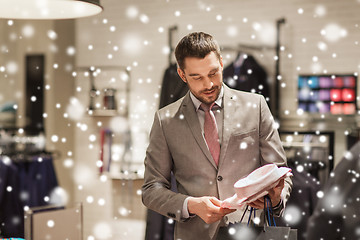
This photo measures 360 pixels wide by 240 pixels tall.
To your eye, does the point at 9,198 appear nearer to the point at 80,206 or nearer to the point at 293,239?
the point at 80,206

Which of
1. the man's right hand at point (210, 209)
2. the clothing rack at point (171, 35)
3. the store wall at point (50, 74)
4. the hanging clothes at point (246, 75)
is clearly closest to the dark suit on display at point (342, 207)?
the man's right hand at point (210, 209)

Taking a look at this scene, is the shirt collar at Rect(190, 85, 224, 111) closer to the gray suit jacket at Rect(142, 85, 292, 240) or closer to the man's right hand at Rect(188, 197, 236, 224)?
the gray suit jacket at Rect(142, 85, 292, 240)

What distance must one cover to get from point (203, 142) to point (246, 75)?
5.12ft

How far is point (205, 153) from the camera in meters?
1.92

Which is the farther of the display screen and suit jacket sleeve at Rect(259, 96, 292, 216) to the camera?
the display screen

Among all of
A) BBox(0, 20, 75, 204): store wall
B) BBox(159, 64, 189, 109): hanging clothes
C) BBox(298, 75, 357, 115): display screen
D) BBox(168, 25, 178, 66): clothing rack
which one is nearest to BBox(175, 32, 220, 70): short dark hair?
BBox(159, 64, 189, 109): hanging clothes

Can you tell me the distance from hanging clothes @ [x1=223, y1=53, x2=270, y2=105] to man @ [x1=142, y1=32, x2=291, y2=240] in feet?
4.45

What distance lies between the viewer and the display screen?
3.21 metres

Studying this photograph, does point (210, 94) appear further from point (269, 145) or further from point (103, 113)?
point (103, 113)

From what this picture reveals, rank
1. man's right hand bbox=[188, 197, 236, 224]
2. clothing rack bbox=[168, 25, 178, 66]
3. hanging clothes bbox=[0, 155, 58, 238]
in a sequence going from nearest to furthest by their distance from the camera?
1. man's right hand bbox=[188, 197, 236, 224]
2. hanging clothes bbox=[0, 155, 58, 238]
3. clothing rack bbox=[168, 25, 178, 66]

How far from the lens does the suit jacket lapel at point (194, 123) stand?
Result: 1925 mm

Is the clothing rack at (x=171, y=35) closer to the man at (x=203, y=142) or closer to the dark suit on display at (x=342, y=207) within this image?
the man at (x=203, y=142)

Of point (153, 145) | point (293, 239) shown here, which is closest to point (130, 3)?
point (153, 145)

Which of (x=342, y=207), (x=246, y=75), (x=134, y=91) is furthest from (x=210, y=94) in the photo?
(x=134, y=91)
